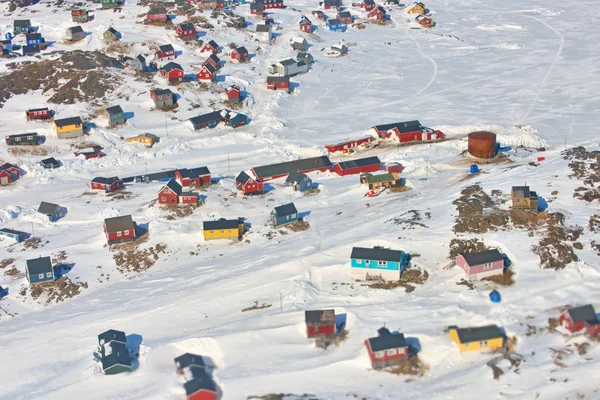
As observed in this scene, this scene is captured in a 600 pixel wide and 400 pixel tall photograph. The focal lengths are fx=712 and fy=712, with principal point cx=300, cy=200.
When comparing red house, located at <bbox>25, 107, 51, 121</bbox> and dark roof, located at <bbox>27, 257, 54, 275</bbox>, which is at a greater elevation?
dark roof, located at <bbox>27, 257, 54, 275</bbox>

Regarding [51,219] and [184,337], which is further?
[51,219]

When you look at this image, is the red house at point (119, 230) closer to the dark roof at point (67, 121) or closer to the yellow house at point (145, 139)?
the yellow house at point (145, 139)

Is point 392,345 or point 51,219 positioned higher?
point 392,345

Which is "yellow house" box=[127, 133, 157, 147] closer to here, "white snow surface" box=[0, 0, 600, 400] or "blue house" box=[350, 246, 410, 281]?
"white snow surface" box=[0, 0, 600, 400]

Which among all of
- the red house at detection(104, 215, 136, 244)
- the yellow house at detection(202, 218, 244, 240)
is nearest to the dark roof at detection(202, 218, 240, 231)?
the yellow house at detection(202, 218, 244, 240)

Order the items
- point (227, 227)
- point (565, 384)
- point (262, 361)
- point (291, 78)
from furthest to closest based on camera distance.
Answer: point (291, 78)
point (227, 227)
point (262, 361)
point (565, 384)

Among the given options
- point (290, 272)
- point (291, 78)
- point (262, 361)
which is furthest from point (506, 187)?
point (291, 78)

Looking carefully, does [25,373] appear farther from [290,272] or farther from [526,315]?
[526,315]

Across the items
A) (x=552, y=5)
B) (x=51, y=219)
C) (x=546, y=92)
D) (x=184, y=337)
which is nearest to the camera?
(x=184, y=337)
